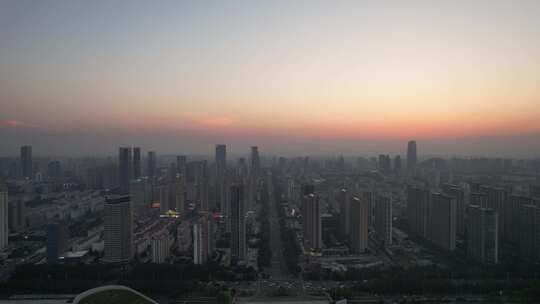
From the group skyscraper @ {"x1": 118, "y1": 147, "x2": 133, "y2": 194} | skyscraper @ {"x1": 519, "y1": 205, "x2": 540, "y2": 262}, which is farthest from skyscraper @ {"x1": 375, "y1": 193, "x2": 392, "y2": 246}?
skyscraper @ {"x1": 118, "y1": 147, "x2": 133, "y2": 194}

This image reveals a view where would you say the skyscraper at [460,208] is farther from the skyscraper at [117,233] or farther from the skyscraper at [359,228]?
the skyscraper at [117,233]

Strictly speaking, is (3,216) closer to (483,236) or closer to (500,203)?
(483,236)

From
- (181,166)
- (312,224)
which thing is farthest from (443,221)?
(181,166)

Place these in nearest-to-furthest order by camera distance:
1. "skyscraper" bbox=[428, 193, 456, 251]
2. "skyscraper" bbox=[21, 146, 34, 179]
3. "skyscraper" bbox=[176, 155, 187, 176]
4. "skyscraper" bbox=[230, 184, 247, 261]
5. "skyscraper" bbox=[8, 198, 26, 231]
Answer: "skyscraper" bbox=[230, 184, 247, 261] < "skyscraper" bbox=[428, 193, 456, 251] < "skyscraper" bbox=[8, 198, 26, 231] < "skyscraper" bbox=[21, 146, 34, 179] < "skyscraper" bbox=[176, 155, 187, 176]

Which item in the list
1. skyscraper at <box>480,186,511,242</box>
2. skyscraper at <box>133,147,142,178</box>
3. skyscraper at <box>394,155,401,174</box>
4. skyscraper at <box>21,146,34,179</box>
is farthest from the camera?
skyscraper at <box>394,155,401,174</box>

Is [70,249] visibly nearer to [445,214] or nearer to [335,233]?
[335,233]

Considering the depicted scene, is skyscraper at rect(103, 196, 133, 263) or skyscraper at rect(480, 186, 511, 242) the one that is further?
skyscraper at rect(480, 186, 511, 242)

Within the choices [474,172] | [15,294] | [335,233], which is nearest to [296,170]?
[474,172]

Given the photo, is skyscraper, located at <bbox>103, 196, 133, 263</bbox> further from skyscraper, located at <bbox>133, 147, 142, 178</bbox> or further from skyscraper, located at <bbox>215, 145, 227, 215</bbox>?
skyscraper, located at <bbox>133, 147, 142, 178</bbox>
